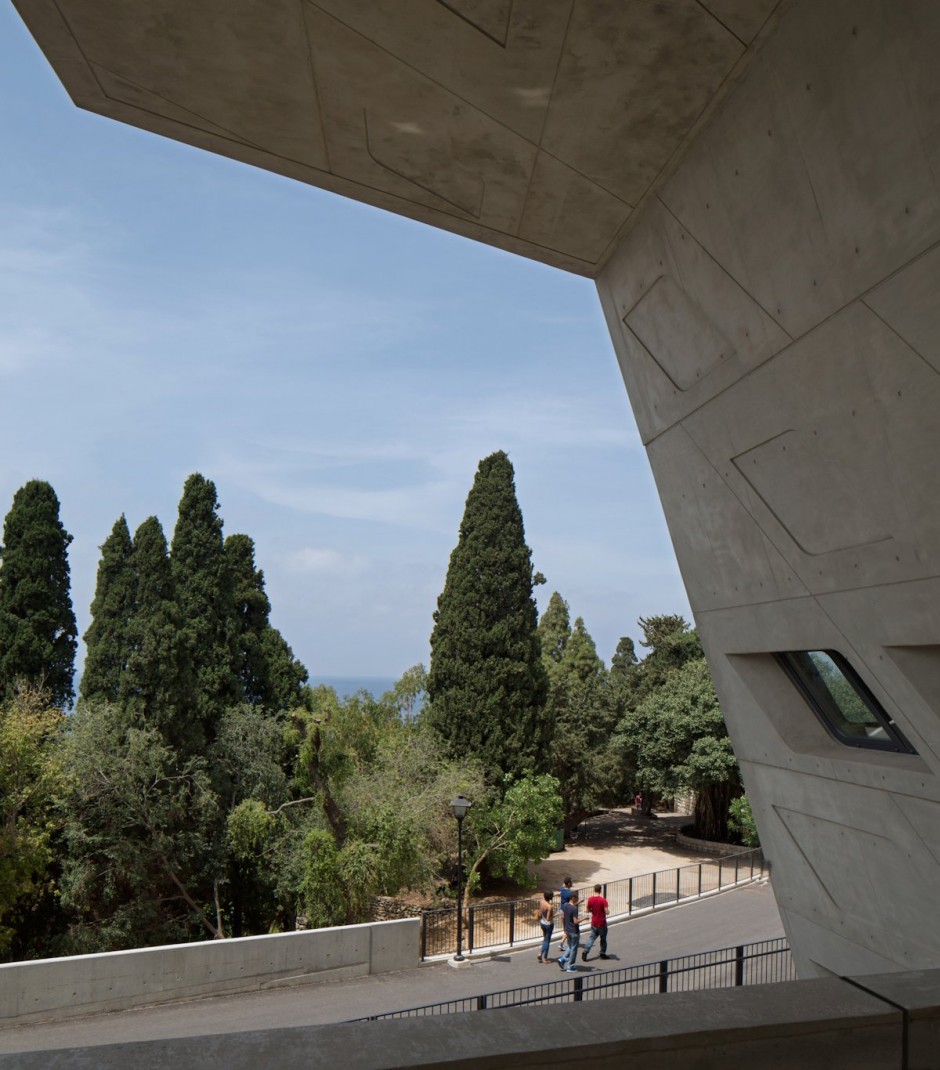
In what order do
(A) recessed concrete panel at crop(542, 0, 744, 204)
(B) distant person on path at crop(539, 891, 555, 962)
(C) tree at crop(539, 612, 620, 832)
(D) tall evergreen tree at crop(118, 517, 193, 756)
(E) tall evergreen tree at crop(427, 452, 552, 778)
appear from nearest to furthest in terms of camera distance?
1. (A) recessed concrete panel at crop(542, 0, 744, 204)
2. (B) distant person on path at crop(539, 891, 555, 962)
3. (D) tall evergreen tree at crop(118, 517, 193, 756)
4. (E) tall evergreen tree at crop(427, 452, 552, 778)
5. (C) tree at crop(539, 612, 620, 832)

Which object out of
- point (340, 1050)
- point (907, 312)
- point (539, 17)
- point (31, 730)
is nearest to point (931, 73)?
point (907, 312)

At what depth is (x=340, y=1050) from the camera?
2193 mm

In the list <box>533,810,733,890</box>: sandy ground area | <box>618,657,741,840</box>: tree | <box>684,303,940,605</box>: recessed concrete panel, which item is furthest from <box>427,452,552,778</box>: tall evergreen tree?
<box>684,303,940,605</box>: recessed concrete panel

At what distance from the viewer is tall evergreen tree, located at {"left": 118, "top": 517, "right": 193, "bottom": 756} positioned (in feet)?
65.9

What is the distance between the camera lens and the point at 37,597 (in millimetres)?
24078

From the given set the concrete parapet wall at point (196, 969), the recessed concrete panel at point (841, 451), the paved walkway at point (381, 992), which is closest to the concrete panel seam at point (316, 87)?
the recessed concrete panel at point (841, 451)

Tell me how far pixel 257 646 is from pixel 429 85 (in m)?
25.4

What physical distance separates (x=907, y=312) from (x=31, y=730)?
58.3ft

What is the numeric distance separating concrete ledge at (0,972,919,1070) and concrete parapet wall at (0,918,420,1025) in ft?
46.2

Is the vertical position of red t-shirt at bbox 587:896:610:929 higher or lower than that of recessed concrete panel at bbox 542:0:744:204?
lower

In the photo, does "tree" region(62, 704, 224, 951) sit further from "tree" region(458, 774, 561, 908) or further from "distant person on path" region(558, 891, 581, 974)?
"distant person on path" region(558, 891, 581, 974)

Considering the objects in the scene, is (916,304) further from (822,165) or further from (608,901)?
(608,901)

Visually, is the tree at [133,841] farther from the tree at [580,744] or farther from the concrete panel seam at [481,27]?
the concrete panel seam at [481,27]

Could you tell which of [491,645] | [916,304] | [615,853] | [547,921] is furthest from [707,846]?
[916,304]
